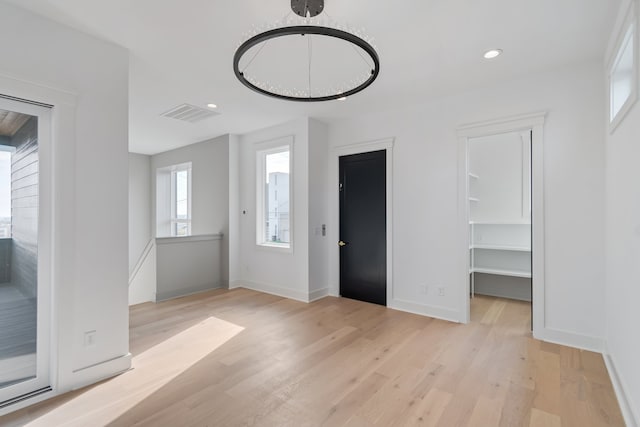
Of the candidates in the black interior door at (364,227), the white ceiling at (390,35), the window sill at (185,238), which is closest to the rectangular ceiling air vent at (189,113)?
the white ceiling at (390,35)

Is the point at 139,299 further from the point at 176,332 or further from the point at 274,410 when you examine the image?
the point at 274,410

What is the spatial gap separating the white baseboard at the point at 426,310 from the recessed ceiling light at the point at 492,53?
270cm

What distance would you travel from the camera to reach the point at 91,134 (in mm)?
2340

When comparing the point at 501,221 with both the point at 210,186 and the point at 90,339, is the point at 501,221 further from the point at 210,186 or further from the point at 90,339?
the point at 90,339

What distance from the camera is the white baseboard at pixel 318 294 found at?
451cm

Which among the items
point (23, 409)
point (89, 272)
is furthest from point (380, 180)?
Result: point (23, 409)

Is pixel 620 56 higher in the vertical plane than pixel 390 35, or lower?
lower

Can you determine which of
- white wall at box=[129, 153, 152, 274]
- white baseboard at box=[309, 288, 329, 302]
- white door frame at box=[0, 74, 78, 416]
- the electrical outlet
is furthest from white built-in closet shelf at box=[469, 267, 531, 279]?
white wall at box=[129, 153, 152, 274]

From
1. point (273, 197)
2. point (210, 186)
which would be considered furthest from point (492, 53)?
point (210, 186)

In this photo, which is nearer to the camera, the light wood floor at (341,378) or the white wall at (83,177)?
the light wood floor at (341,378)

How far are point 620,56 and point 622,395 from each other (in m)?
2.39

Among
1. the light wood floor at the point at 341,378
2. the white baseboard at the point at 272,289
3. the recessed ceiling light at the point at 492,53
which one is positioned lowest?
the light wood floor at the point at 341,378

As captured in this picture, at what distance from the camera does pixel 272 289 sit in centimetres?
497

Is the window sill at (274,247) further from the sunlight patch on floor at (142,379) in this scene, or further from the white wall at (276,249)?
the sunlight patch on floor at (142,379)
